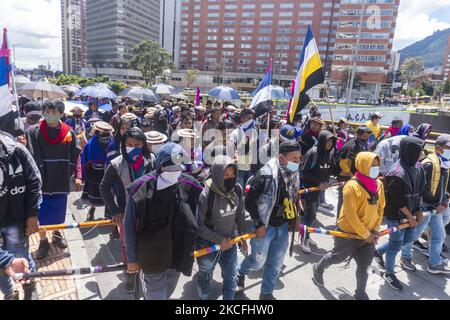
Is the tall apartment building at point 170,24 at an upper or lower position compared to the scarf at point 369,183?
upper

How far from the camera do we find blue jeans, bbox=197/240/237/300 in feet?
10.7

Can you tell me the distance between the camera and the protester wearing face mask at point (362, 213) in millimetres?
3480

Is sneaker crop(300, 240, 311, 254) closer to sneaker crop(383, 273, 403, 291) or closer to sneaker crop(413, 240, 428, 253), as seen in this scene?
sneaker crop(383, 273, 403, 291)

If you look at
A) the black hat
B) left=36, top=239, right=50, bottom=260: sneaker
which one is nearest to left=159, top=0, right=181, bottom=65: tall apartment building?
left=36, top=239, right=50, bottom=260: sneaker

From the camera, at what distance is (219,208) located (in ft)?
10.4

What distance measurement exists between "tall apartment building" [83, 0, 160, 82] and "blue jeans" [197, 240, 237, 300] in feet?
416

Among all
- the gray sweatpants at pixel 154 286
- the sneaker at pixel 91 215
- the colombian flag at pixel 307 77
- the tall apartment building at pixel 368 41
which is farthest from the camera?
the tall apartment building at pixel 368 41

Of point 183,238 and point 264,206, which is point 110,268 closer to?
point 183,238

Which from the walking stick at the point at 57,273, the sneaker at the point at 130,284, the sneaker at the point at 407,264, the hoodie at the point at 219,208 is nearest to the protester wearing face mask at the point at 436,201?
the sneaker at the point at 407,264

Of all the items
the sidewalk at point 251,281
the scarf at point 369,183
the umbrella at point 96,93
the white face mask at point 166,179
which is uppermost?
the umbrella at point 96,93

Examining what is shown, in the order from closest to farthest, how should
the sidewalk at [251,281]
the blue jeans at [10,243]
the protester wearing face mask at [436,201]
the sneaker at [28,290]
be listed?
the blue jeans at [10,243]
the sneaker at [28,290]
the sidewalk at [251,281]
the protester wearing face mask at [436,201]

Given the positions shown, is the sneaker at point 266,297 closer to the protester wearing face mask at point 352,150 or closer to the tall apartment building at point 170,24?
the protester wearing face mask at point 352,150

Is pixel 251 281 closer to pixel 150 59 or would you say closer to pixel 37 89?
pixel 37 89

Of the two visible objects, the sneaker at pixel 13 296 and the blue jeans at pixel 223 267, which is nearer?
the sneaker at pixel 13 296
